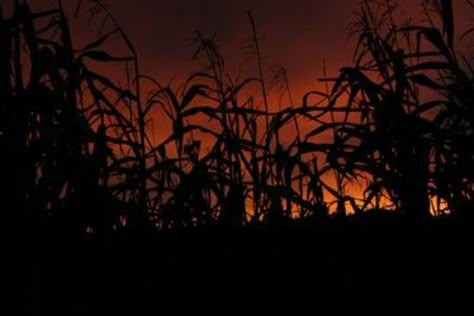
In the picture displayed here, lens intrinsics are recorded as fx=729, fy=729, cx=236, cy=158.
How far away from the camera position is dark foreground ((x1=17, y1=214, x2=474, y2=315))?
2363 millimetres

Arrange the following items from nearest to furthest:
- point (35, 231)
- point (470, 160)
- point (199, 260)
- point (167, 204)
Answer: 1. point (35, 231)
2. point (199, 260)
3. point (470, 160)
4. point (167, 204)

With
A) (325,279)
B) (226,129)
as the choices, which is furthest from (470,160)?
(226,129)

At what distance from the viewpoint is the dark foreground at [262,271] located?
7.75ft

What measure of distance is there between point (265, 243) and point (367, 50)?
1176 millimetres

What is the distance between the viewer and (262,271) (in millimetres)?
2486

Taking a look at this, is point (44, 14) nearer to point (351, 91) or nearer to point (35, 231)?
point (35, 231)

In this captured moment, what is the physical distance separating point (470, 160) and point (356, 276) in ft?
2.25

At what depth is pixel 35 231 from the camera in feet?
7.55

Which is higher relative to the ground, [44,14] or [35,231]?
[44,14]

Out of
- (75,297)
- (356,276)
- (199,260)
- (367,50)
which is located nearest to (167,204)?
(199,260)

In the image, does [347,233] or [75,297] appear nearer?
[75,297]

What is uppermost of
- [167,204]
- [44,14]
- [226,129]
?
[44,14]

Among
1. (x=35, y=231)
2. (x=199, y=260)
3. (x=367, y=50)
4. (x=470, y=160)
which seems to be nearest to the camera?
(x=35, y=231)

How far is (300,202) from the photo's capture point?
9.25 ft
